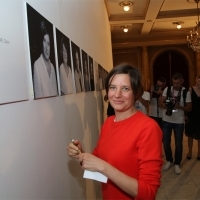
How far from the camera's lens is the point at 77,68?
2602 mm

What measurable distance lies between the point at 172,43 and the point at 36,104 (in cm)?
1219

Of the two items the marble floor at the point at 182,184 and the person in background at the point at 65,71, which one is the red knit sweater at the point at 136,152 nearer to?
the person in background at the point at 65,71

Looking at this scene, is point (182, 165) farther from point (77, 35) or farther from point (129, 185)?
point (129, 185)

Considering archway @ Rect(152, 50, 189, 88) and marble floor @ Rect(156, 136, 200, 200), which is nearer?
marble floor @ Rect(156, 136, 200, 200)

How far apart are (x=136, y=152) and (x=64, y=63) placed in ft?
3.22

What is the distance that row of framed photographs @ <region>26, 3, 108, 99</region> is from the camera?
55.2 inches

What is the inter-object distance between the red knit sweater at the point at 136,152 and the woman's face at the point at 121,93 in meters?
0.09

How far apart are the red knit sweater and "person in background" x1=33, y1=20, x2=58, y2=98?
0.47 m

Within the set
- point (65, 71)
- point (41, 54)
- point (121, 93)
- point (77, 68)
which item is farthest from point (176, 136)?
→ point (41, 54)

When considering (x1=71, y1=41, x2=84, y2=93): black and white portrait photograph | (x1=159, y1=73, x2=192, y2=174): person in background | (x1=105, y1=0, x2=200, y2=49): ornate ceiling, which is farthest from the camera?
(x1=105, y1=0, x2=200, y2=49): ornate ceiling

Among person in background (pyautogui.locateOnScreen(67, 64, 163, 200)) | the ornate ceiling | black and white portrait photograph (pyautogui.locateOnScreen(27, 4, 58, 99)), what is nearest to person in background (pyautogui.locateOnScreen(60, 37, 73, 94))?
black and white portrait photograph (pyautogui.locateOnScreen(27, 4, 58, 99))

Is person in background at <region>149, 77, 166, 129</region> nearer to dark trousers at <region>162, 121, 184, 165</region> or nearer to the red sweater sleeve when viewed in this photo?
dark trousers at <region>162, 121, 184, 165</region>

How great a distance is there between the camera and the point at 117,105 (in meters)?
1.56

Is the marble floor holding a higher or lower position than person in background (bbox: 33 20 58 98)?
lower
